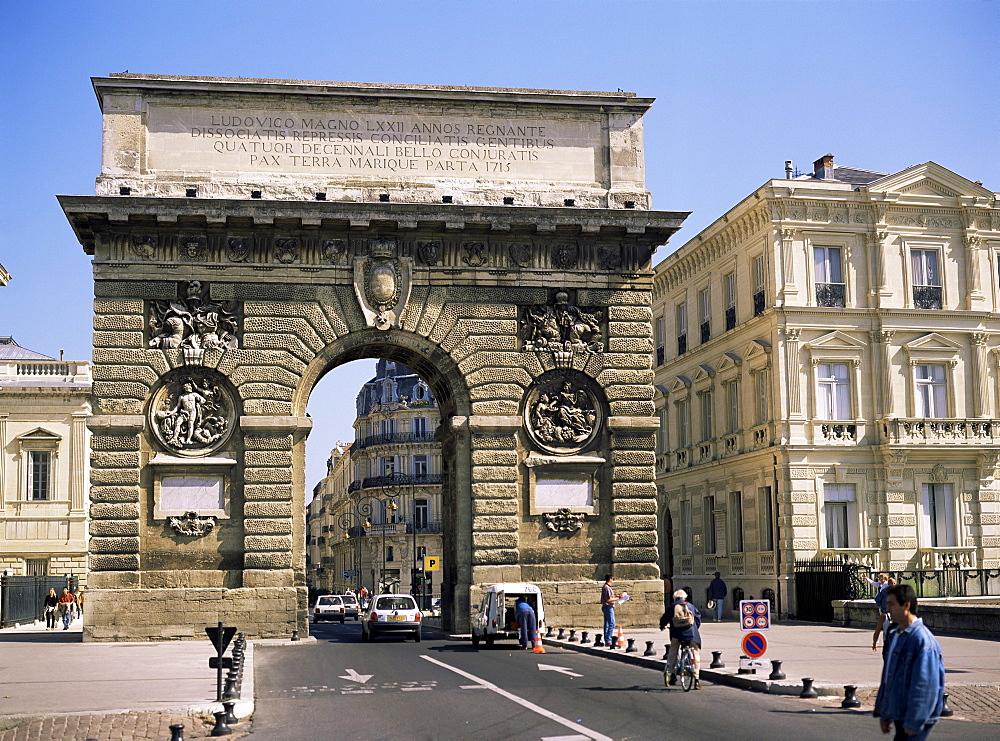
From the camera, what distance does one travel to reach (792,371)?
Result: 139 ft

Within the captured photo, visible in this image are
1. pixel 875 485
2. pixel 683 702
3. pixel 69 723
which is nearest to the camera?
pixel 69 723

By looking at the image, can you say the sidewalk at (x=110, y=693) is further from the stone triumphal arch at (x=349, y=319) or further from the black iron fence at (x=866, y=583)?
the black iron fence at (x=866, y=583)

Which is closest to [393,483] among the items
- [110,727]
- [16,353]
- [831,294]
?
[16,353]

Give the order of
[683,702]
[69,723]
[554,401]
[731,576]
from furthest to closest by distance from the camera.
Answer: [731,576], [554,401], [683,702], [69,723]

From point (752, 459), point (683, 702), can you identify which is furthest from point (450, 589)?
point (683, 702)

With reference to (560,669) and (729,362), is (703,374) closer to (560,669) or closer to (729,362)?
(729,362)

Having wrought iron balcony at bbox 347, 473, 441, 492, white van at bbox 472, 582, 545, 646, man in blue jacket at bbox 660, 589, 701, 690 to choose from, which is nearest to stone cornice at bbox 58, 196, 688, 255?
white van at bbox 472, 582, 545, 646

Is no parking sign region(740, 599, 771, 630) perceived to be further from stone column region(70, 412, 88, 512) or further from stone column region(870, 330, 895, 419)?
stone column region(70, 412, 88, 512)

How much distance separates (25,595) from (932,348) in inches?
1448

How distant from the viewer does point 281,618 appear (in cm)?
3183

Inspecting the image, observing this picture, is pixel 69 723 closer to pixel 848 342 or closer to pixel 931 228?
pixel 848 342

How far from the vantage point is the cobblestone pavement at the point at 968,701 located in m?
16.7

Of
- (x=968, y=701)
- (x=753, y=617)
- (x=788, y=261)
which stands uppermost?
(x=788, y=261)

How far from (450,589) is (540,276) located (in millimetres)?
8942
